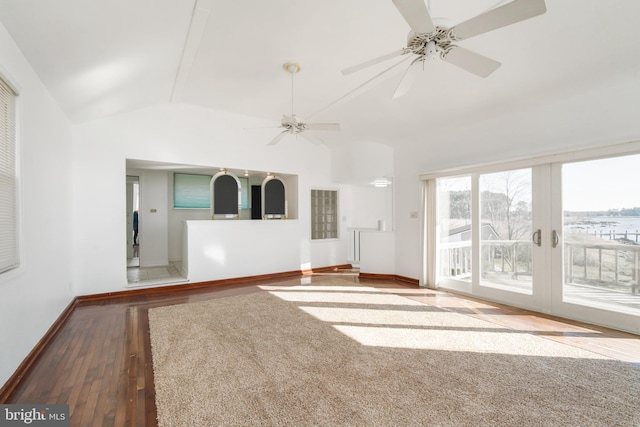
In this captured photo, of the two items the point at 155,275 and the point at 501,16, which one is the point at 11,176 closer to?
the point at 501,16

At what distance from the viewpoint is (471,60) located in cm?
219

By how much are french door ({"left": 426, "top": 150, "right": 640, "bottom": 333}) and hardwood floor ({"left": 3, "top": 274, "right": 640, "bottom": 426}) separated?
30 cm

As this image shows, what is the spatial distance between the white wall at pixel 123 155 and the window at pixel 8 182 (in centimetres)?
238

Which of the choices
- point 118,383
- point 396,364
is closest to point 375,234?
point 396,364

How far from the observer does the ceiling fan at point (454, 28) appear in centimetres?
163

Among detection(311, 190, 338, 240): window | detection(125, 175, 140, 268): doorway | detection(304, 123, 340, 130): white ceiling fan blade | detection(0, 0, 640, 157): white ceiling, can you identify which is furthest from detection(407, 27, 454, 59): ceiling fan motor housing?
detection(125, 175, 140, 268): doorway

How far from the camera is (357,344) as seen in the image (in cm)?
293

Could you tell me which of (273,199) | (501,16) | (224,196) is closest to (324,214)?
(273,199)

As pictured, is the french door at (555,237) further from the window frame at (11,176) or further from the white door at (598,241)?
the window frame at (11,176)

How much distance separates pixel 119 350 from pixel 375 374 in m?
Answer: 2.51

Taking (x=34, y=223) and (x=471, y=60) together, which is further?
(x=34, y=223)

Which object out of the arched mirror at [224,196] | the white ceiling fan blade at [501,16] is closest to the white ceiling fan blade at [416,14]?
the white ceiling fan blade at [501,16]

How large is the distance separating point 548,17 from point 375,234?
4.44m

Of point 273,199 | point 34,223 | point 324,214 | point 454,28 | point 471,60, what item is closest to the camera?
point 454,28
